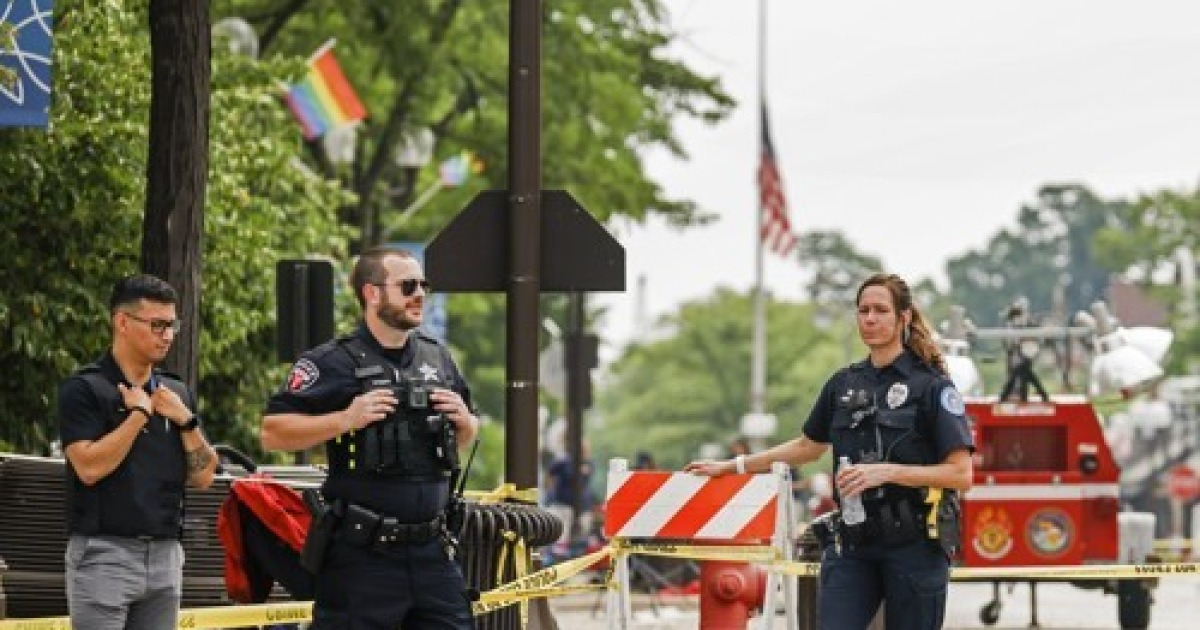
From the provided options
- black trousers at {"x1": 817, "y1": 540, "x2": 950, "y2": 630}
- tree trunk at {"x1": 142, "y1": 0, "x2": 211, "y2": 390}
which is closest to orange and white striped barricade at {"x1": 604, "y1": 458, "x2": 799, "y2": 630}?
tree trunk at {"x1": 142, "y1": 0, "x2": 211, "y2": 390}

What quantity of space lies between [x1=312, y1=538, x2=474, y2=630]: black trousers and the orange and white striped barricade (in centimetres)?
518

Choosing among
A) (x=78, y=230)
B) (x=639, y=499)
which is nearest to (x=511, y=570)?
(x=639, y=499)

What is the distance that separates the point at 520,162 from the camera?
16.0 m

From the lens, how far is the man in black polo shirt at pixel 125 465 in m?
10.0

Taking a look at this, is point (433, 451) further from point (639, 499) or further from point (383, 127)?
point (383, 127)

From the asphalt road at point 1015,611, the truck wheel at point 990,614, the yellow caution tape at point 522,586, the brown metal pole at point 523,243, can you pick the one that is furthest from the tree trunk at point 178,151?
the truck wheel at point 990,614

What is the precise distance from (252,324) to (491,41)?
33.1 ft

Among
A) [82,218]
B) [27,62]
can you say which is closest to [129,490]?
[27,62]

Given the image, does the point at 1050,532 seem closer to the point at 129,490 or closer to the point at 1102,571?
the point at 1102,571

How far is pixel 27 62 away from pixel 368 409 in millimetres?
9920

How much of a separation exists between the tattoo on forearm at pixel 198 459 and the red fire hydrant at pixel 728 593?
6841mm

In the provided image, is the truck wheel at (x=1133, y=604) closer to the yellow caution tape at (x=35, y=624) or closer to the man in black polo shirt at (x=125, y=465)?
the yellow caution tape at (x=35, y=624)

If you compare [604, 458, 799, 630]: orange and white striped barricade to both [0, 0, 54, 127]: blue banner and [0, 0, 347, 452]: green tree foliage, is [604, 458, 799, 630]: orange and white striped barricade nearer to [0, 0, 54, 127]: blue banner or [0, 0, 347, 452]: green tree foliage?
[0, 0, 54, 127]: blue banner

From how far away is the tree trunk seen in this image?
683 inches
